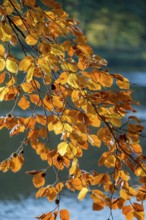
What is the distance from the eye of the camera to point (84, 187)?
73 centimetres

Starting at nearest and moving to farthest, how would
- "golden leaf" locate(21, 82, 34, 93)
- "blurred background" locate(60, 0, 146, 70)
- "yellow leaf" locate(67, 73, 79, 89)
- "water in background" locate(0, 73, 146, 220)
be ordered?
"yellow leaf" locate(67, 73, 79, 89) < "golden leaf" locate(21, 82, 34, 93) < "water in background" locate(0, 73, 146, 220) < "blurred background" locate(60, 0, 146, 70)

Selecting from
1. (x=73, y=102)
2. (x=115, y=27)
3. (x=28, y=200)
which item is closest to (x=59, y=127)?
(x=73, y=102)

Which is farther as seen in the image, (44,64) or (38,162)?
(38,162)

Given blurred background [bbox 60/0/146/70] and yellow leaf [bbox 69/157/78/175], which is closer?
yellow leaf [bbox 69/157/78/175]

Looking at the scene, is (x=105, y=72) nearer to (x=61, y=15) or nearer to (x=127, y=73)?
(x=61, y=15)

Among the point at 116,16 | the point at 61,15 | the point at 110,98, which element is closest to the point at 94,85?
the point at 110,98

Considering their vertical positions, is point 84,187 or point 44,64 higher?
point 44,64

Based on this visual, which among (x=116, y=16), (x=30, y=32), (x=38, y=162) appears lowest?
(x=38, y=162)

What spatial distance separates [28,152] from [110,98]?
2.22 meters

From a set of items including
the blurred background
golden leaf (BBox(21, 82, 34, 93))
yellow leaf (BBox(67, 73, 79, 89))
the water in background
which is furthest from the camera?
the blurred background

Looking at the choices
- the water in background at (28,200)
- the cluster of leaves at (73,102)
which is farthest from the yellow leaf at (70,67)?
the water in background at (28,200)

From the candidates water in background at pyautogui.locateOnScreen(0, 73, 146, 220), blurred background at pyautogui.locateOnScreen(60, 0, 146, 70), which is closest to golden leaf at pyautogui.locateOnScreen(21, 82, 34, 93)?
water in background at pyautogui.locateOnScreen(0, 73, 146, 220)

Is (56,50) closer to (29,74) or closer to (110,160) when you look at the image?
(29,74)

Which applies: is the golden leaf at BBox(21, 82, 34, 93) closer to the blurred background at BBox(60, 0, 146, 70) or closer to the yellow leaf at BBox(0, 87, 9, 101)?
the yellow leaf at BBox(0, 87, 9, 101)
